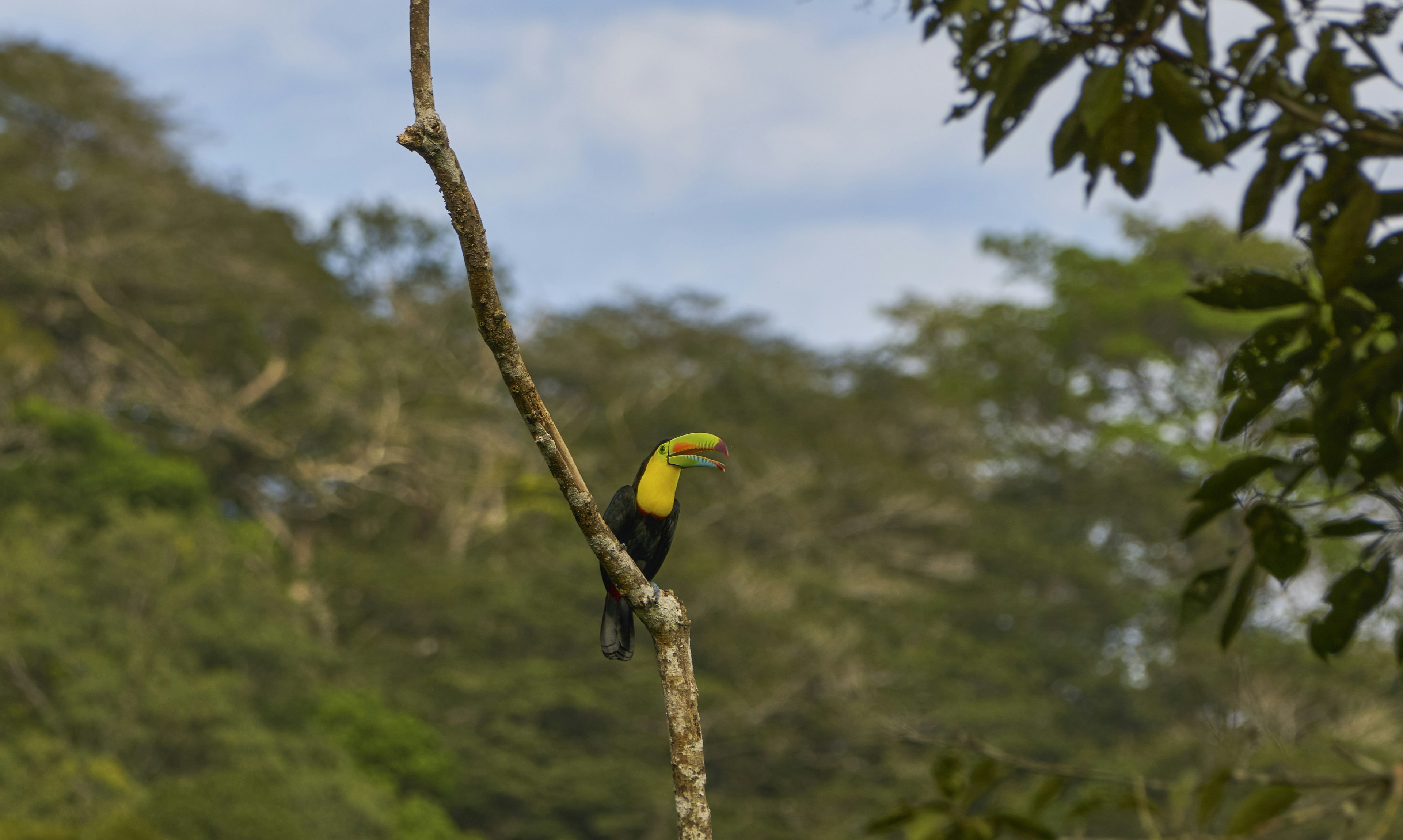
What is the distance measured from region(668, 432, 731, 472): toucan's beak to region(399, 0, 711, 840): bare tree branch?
0.27 meters

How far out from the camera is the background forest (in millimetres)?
14594

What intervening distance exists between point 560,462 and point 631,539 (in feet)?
2.99

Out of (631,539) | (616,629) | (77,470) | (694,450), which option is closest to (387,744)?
(77,470)

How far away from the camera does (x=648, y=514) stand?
229cm

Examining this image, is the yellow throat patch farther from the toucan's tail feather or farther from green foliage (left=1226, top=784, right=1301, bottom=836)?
green foliage (left=1226, top=784, right=1301, bottom=836)

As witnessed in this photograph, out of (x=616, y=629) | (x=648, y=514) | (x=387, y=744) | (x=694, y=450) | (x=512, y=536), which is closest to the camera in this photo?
(x=694, y=450)

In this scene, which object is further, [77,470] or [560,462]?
[77,470]

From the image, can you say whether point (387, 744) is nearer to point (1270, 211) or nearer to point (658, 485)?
point (658, 485)

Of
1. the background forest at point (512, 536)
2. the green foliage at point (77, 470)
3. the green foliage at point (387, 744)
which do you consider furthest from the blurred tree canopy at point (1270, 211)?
the green foliage at point (77, 470)

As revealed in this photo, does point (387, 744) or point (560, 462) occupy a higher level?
point (560, 462)

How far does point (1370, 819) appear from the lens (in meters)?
11.8

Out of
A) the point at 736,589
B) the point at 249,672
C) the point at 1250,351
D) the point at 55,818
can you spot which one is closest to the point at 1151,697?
the point at 736,589

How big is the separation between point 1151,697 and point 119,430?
52.9 feet

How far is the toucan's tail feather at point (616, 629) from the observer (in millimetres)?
2102
